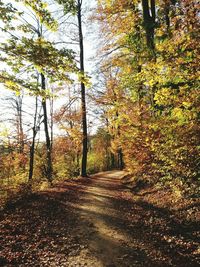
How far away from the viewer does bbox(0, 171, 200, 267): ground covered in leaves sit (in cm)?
585

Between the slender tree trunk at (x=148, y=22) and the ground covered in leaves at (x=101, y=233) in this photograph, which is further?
the slender tree trunk at (x=148, y=22)

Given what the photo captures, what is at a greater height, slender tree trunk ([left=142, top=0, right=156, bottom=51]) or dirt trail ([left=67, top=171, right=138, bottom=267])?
slender tree trunk ([left=142, top=0, right=156, bottom=51])

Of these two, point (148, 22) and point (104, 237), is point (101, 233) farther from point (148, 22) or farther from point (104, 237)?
point (148, 22)

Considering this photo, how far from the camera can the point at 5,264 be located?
18.5 feet

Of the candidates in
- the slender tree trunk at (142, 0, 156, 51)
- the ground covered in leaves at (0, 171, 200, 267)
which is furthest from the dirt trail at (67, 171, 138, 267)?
the slender tree trunk at (142, 0, 156, 51)

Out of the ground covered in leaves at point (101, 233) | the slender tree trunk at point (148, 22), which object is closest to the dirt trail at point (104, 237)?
the ground covered in leaves at point (101, 233)

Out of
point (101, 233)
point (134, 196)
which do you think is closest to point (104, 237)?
point (101, 233)

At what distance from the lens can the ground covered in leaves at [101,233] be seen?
19.2 ft

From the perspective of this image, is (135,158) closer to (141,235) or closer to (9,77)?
(141,235)

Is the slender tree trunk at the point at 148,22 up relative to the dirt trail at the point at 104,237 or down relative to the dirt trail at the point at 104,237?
up

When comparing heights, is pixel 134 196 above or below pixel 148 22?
below

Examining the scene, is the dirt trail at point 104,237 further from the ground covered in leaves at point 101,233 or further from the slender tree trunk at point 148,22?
the slender tree trunk at point 148,22

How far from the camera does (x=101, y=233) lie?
7.31 m

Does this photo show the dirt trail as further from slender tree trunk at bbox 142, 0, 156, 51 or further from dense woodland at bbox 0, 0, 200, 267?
slender tree trunk at bbox 142, 0, 156, 51
